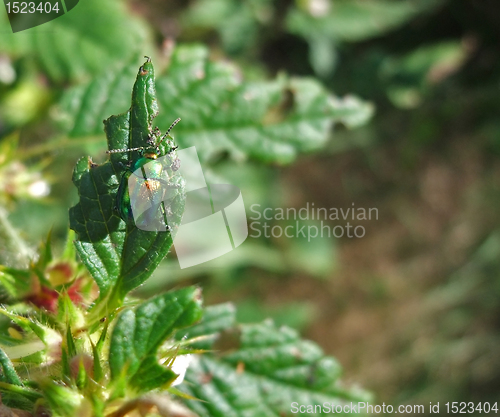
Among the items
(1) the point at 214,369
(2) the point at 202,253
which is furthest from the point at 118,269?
(2) the point at 202,253

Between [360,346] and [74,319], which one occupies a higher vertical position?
[360,346]

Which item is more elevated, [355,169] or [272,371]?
[355,169]

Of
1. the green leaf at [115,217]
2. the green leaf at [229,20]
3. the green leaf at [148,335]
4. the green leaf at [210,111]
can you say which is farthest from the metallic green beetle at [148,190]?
the green leaf at [229,20]

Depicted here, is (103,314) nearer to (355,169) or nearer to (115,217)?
(115,217)

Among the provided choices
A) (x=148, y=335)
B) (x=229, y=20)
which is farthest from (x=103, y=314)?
(x=229, y=20)

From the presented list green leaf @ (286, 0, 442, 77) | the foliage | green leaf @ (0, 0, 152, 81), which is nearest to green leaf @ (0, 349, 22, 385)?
the foliage

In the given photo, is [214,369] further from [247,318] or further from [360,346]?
[360,346]

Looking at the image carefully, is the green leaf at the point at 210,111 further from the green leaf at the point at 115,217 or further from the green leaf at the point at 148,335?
the green leaf at the point at 148,335
